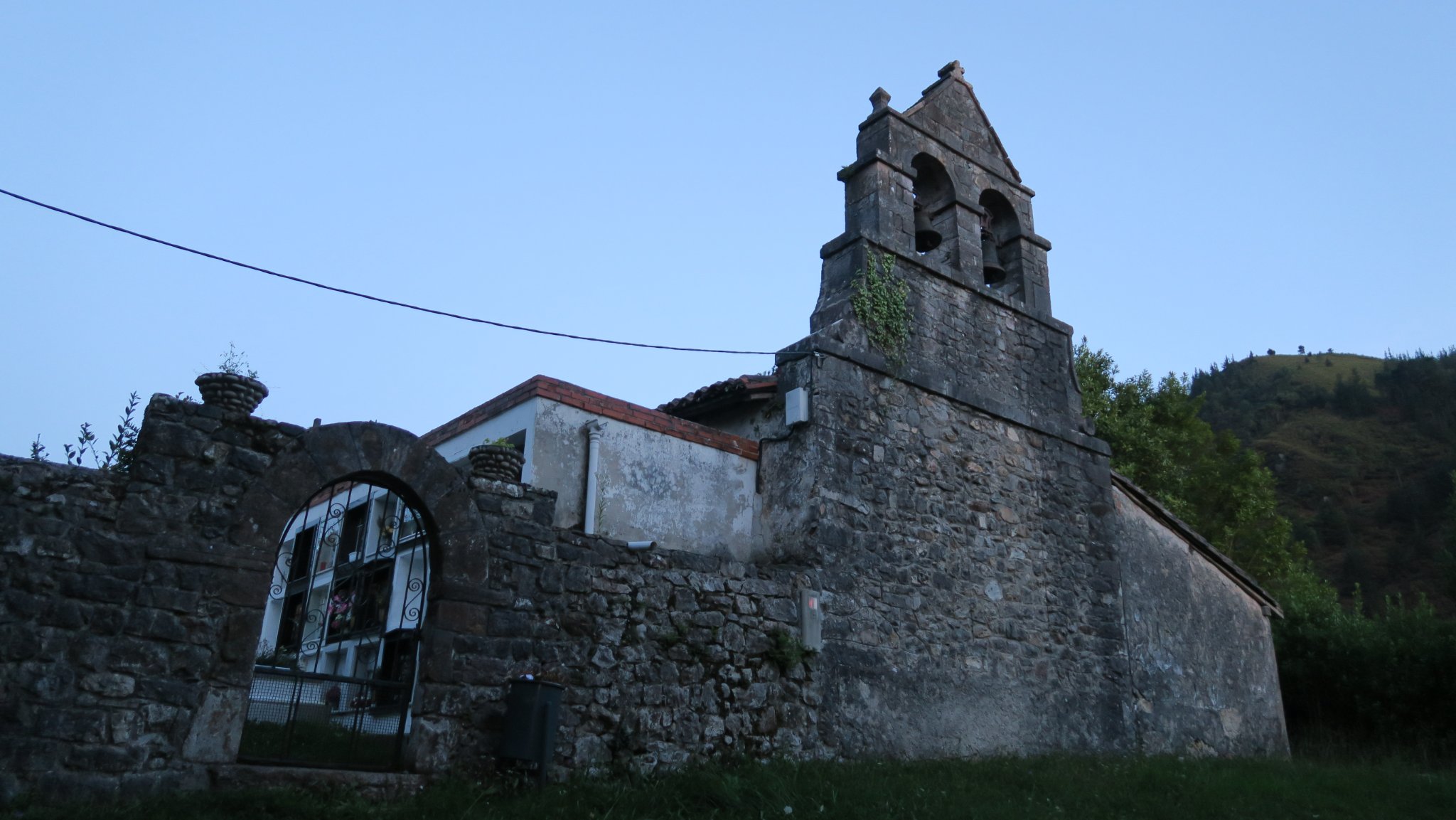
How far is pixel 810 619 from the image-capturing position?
345 inches

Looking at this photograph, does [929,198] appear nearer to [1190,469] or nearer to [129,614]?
[129,614]

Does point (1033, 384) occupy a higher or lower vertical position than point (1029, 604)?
higher

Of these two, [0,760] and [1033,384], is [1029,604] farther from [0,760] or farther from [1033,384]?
[0,760]

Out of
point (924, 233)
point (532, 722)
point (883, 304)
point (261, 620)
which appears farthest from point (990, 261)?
point (261, 620)

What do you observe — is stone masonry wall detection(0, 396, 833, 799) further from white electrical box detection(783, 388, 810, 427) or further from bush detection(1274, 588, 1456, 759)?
bush detection(1274, 588, 1456, 759)

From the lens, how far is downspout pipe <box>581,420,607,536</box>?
29.8 ft

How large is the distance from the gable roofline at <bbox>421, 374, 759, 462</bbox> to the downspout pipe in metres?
0.19

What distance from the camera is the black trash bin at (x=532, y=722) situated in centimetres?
670

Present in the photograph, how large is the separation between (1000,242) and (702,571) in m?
6.78

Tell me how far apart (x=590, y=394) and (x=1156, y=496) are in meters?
18.0

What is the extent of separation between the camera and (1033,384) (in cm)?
1191

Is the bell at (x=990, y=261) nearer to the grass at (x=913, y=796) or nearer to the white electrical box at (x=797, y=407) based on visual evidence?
the white electrical box at (x=797, y=407)

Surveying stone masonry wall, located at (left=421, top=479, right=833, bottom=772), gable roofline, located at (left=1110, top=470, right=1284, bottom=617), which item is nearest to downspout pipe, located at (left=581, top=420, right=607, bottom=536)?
stone masonry wall, located at (left=421, top=479, right=833, bottom=772)

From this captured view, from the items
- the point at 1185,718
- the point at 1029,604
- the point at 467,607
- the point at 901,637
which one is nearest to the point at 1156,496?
the point at 1185,718
